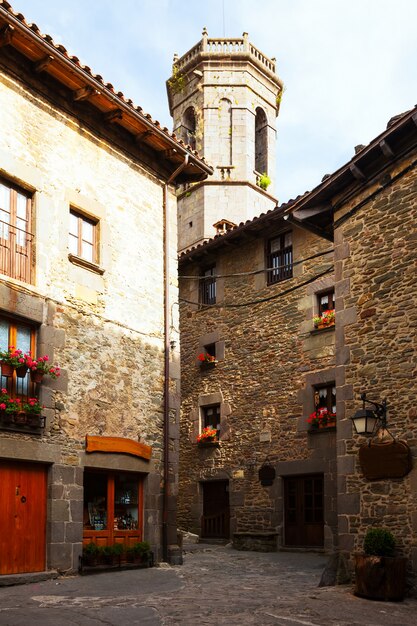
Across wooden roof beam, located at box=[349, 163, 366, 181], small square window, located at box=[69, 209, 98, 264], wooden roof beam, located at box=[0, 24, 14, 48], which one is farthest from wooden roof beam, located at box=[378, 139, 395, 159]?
wooden roof beam, located at box=[0, 24, 14, 48]

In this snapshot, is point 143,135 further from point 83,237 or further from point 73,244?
point 73,244

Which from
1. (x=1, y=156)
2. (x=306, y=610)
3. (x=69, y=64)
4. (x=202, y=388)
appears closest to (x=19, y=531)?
(x=306, y=610)

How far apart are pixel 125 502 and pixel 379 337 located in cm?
528

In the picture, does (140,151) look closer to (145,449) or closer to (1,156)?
(1,156)

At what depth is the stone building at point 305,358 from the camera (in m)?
10.2

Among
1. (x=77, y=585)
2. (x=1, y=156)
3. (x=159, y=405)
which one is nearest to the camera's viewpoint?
(x=77, y=585)

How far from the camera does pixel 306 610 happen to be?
827cm

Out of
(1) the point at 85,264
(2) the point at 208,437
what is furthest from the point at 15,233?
(2) the point at 208,437

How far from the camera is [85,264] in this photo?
12133 mm

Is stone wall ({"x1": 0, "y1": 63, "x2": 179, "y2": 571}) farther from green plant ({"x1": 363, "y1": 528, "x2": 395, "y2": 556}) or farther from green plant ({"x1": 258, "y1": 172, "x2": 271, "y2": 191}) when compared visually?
green plant ({"x1": 258, "y1": 172, "x2": 271, "y2": 191})

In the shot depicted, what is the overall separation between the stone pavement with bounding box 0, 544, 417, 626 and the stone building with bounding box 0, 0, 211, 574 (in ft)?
3.35

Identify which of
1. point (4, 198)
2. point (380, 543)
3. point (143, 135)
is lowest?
point (380, 543)

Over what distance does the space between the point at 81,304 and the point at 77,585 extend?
4359mm

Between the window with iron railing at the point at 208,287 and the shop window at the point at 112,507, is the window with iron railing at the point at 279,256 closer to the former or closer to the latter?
the window with iron railing at the point at 208,287
